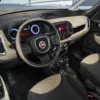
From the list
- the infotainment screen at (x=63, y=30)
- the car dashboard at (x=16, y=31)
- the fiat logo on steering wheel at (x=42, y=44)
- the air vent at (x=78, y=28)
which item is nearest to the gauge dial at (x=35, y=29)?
the car dashboard at (x=16, y=31)

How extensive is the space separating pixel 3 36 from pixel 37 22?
0.88 feet

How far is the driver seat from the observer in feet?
5.39

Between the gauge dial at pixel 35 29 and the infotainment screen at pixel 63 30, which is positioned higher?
the gauge dial at pixel 35 29

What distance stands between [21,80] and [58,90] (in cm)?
66

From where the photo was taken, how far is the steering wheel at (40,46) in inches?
70.7

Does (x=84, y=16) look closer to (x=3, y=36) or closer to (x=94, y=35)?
(x=94, y=35)

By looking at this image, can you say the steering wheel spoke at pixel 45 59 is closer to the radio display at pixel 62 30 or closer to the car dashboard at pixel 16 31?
the car dashboard at pixel 16 31

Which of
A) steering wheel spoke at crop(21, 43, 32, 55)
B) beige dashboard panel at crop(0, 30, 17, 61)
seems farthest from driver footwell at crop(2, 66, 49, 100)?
steering wheel spoke at crop(21, 43, 32, 55)

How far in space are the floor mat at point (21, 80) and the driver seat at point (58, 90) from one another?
507 mm

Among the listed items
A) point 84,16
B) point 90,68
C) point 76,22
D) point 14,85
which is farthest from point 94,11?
point 14,85

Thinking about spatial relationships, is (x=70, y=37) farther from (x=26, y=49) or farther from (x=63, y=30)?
(x=26, y=49)

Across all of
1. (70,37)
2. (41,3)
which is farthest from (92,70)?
(41,3)

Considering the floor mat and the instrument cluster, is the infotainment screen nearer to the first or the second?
the instrument cluster

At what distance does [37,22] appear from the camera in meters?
1.92
